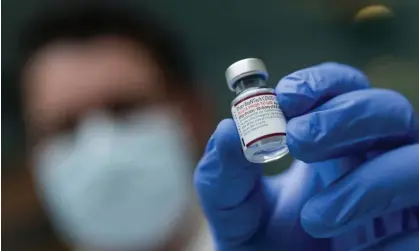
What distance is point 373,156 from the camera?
0.66 metres

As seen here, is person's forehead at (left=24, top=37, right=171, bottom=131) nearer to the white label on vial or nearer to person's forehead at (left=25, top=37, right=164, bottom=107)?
person's forehead at (left=25, top=37, right=164, bottom=107)

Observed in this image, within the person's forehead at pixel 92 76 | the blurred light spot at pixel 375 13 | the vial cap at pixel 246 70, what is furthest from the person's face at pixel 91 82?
the vial cap at pixel 246 70

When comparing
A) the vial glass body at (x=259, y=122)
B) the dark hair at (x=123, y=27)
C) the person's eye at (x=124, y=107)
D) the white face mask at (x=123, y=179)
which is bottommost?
the white face mask at (x=123, y=179)

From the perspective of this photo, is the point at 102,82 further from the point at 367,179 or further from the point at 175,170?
the point at 367,179

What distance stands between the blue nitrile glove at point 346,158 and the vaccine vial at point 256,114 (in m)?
0.02

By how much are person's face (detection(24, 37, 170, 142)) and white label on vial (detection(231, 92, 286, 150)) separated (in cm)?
60

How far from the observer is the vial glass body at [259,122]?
61cm

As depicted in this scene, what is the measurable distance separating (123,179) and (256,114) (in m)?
0.57

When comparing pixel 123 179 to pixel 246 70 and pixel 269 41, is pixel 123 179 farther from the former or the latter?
pixel 246 70

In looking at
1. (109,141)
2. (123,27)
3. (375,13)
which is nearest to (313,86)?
(375,13)

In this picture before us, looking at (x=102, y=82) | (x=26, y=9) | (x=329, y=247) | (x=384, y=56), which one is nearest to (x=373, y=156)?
(x=329, y=247)

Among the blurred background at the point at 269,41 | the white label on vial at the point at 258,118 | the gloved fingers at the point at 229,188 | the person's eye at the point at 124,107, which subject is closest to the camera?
the white label on vial at the point at 258,118

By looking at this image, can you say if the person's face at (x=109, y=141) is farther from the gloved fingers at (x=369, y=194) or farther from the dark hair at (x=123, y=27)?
the gloved fingers at (x=369, y=194)

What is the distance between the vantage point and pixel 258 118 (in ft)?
2.02
